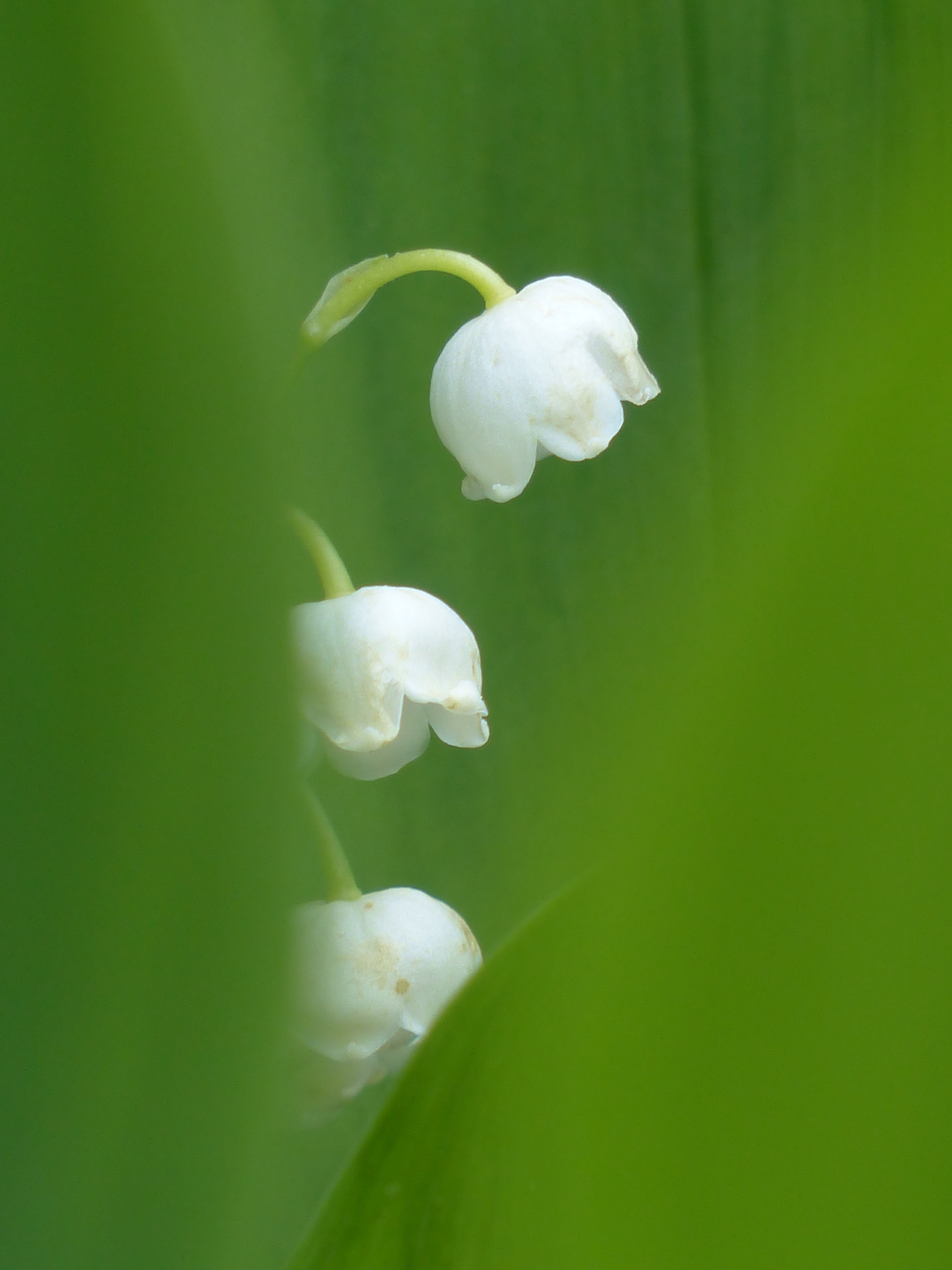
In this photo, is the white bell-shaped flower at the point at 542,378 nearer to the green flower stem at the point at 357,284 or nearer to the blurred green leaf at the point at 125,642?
the green flower stem at the point at 357,284

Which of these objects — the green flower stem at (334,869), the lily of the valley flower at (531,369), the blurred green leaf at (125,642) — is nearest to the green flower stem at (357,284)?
the lily of the valley flower at (531,369)

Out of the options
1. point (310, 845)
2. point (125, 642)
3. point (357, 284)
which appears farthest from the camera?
point (357, 284)

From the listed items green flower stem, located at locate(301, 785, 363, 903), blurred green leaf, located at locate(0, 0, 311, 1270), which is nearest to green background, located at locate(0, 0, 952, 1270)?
blurred green leaf, located at locate(0, 0, 311, 1270)

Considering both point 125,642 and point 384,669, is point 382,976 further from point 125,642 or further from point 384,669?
point 125,642

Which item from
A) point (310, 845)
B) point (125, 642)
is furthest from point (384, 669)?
point (125, 642)

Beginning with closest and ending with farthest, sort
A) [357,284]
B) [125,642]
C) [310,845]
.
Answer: [125,642]
[310,845]
[357,284]

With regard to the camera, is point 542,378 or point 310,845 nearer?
point 310,845

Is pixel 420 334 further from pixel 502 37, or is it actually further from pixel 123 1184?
pixel 123 1184
